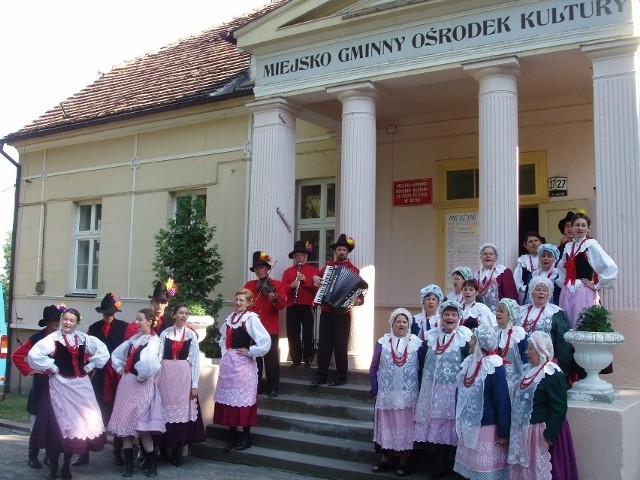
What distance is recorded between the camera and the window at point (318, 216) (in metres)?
12.1

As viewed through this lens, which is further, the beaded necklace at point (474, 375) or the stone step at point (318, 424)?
the stone step at point (318, 424)

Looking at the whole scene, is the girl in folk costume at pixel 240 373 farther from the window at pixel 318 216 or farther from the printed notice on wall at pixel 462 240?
the window at pixel 318 216

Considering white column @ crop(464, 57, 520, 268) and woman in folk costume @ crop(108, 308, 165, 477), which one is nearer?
woman in folk costume @ crop(108, 308, 165, 477)

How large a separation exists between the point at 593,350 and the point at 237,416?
3.68m

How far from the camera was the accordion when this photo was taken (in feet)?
27.5

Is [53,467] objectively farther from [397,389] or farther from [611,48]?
[611,48]

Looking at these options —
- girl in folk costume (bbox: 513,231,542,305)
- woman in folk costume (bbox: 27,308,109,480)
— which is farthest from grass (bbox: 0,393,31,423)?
girl in folk costume (bbox: 513,231,542,305)

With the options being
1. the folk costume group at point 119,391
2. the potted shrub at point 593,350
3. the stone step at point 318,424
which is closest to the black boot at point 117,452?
the folk costume group at point 119,391

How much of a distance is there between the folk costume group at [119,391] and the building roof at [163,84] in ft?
19.3

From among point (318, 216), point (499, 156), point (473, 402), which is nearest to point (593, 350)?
point (473, 402)

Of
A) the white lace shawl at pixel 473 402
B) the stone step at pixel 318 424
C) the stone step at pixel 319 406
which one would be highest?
the white lace shawl at pixel 473 402

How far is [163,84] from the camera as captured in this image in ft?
48.5

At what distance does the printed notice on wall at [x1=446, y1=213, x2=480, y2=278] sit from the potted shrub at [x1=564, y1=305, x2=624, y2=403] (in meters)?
4.31

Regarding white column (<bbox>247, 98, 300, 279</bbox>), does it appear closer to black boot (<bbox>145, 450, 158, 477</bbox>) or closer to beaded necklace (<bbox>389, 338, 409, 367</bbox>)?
black boot (<bbox>145, 450, 158, 477</bbox>)
